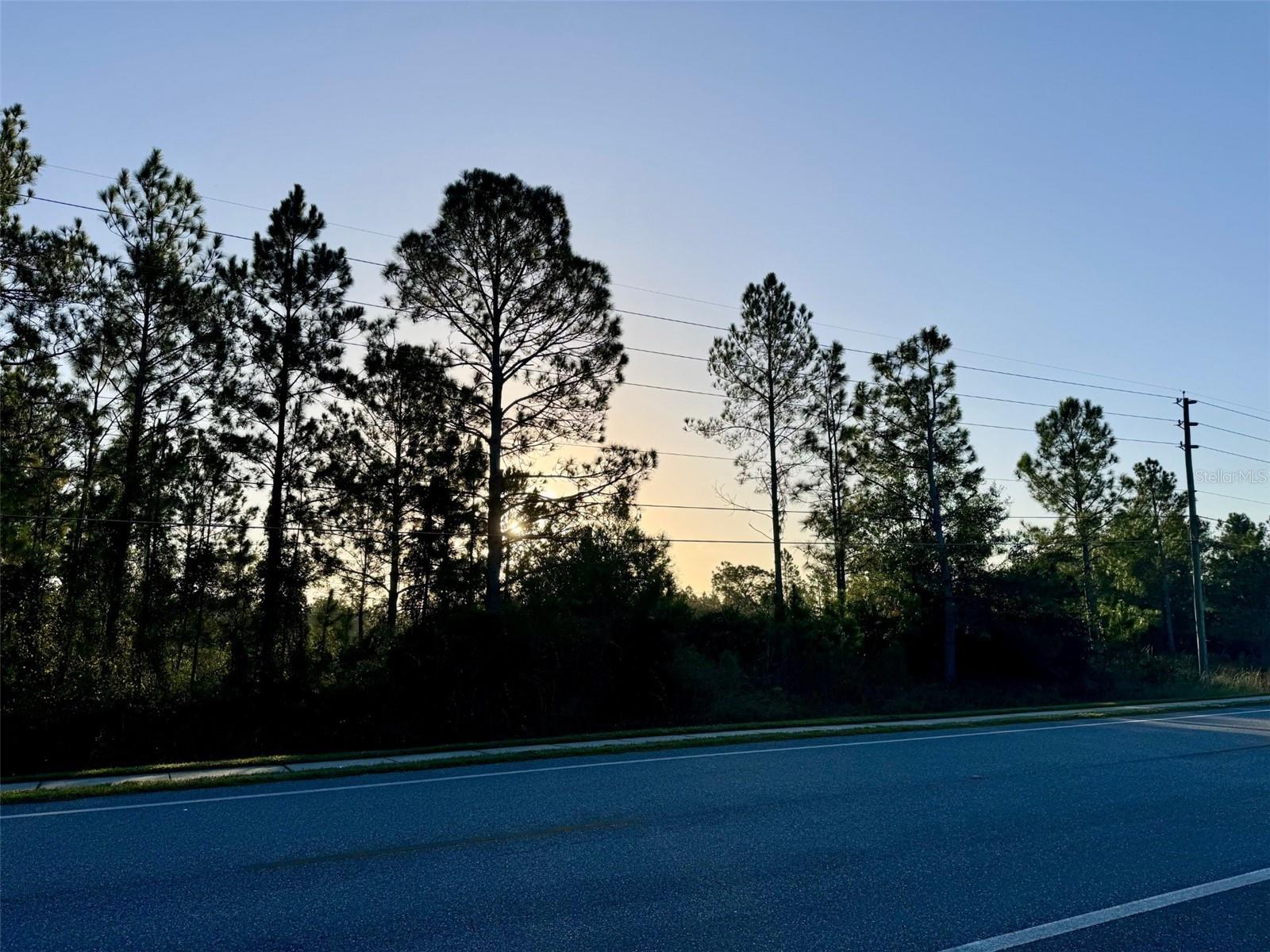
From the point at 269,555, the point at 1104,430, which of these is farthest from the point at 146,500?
the point at 1104,430

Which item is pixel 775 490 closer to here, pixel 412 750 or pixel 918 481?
pixel 918 481

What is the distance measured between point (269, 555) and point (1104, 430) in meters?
42.2

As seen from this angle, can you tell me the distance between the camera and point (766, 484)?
33.0m

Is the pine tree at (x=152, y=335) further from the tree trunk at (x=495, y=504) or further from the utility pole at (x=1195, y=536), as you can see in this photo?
the utility pole at (x=1195, y=536)

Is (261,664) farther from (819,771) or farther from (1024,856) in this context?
(1024,856)

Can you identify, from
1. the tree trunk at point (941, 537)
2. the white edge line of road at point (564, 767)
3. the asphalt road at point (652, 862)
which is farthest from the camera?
the tree trunk at point (941, 537)

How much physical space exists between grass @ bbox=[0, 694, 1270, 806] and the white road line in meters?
8.54

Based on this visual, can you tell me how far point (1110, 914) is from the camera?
536cm

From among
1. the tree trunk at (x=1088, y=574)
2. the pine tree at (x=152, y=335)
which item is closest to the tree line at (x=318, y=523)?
the pine tree at (x=152, y=335)

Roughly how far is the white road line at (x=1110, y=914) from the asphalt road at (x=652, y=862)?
0.05m

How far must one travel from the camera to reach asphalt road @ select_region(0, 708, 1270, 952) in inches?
199

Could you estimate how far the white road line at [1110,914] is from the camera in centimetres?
485

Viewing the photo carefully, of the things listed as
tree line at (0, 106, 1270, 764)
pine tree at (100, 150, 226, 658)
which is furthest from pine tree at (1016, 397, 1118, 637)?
pine tree at (100, 150, 226, 658)

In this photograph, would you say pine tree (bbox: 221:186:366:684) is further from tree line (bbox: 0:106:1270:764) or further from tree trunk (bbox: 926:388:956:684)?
tree trunk (bbox: 926:388:956:684)
